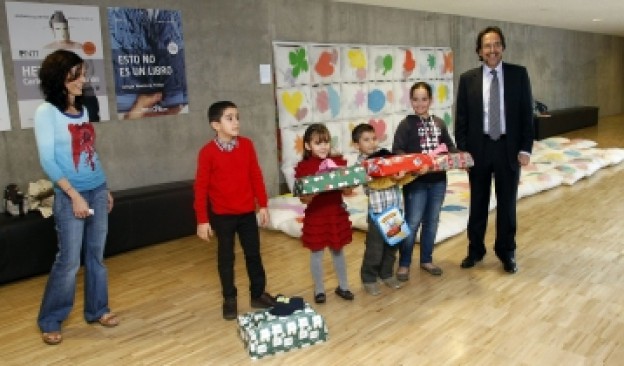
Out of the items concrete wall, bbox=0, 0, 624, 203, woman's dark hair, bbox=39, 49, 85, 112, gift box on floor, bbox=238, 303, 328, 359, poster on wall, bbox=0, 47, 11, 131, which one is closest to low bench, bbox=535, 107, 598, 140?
concrete wall, bbox=0, 0, 624, 203

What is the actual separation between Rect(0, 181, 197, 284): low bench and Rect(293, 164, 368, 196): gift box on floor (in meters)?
1.93

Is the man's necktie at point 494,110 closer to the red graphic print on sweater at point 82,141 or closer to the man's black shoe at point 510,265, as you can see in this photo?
the man's black shoe at point 510,265

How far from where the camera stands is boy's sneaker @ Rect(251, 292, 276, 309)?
3.16 meters

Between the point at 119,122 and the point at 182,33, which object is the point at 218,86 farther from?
the point at 119,122

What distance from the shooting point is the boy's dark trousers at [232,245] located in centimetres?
298

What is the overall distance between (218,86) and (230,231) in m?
2.54

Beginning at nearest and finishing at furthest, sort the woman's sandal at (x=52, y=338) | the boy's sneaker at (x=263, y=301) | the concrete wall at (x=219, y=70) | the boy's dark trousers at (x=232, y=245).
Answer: the woman's sandal at (x=52, y=338) → the boy's dark trousers at (x=232, y=245) → the boy's sneaker at (x=263, y=301) → the concrete wall at (x=219, y=70)

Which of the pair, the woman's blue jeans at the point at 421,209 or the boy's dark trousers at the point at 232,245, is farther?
the woman's blue jeans at the point at 421,209

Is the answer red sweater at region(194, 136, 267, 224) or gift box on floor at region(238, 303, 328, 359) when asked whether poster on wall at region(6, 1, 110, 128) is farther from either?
gift box on floor at region(238, 303, 328, 359)

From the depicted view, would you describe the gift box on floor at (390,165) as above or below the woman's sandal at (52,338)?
above

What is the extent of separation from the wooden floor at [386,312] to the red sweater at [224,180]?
0.65m

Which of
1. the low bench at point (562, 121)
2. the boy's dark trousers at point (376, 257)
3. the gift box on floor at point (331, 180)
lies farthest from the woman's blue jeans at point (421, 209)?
the low bench at point (562, 121)

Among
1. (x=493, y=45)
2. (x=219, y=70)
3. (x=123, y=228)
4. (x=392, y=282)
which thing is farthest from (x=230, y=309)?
(x=219, y=70)

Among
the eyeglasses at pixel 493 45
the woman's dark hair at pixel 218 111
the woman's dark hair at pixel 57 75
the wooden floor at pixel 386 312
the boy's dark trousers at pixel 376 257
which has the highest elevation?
the eyeglasses at pixel 493 45
